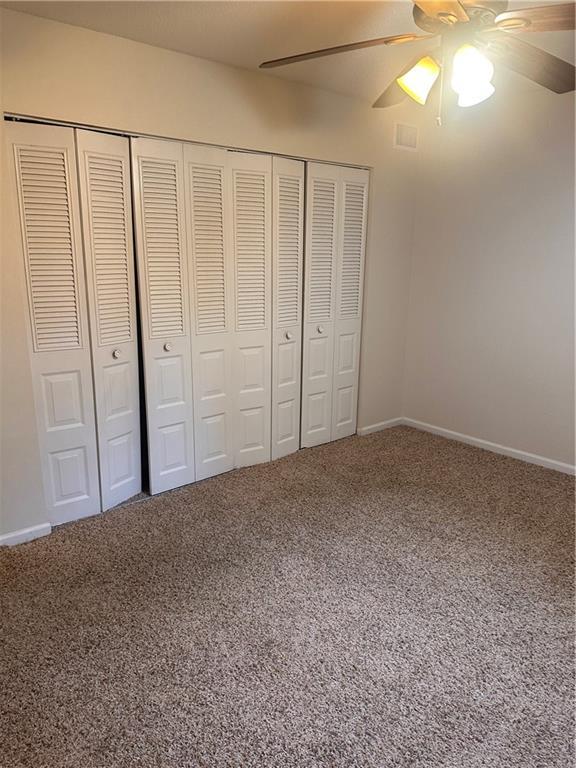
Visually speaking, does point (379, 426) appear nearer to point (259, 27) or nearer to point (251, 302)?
point (251, 302)

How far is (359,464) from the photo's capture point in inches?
142

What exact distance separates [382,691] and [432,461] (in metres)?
2.09

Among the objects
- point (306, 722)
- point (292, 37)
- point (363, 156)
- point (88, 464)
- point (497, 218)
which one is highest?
point (292, 37)

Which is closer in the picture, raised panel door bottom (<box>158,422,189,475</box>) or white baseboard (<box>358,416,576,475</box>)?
raised panel door bottom (<box>158,422,189,475</box>)

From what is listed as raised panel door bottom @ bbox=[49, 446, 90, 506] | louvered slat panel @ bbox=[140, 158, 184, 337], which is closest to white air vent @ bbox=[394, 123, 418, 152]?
louvered slat panel @ bbox=[140, 158, 184, 337]

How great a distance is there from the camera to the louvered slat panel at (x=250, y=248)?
310 cm

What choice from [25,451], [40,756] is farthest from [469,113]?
[40,756]

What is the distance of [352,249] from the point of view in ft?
12.3

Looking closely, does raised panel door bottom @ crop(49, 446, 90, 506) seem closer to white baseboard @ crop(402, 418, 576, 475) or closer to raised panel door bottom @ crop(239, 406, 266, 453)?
raised panel door bottom @ crop(239, 406, 266, 453)

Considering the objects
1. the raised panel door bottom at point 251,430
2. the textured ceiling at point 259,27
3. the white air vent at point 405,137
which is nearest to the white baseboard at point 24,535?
the raised panel door bottom at point 251,430

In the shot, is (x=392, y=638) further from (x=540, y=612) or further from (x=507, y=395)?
(x=507, y=395)

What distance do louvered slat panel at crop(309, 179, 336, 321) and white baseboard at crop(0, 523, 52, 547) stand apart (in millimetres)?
2130

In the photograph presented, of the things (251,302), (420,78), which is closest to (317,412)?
(251,302)

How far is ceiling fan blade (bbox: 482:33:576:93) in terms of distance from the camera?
1.78 meters
